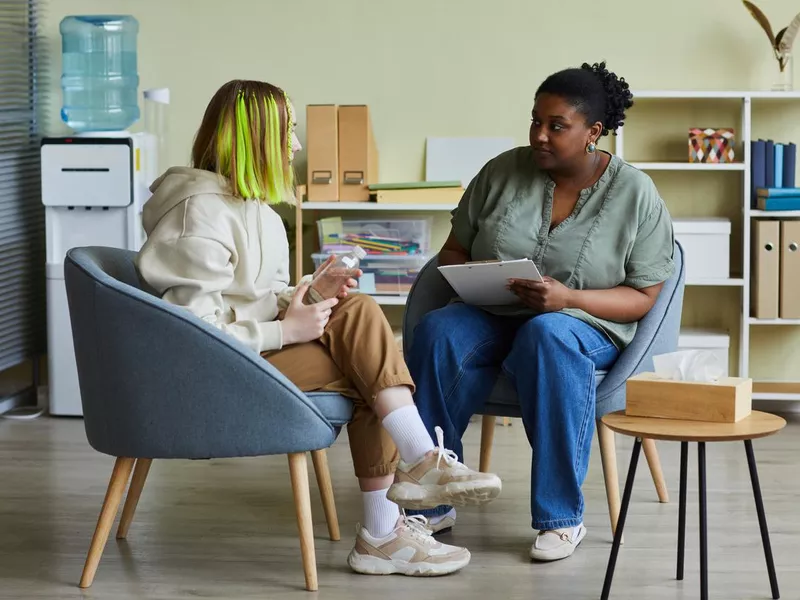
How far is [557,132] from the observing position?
2.80 m

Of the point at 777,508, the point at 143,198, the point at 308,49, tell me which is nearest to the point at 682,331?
the point at 777,508

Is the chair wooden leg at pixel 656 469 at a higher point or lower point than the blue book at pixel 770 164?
lower

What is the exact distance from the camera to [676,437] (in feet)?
6.81

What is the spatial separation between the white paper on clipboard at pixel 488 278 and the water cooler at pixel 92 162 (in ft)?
5.52

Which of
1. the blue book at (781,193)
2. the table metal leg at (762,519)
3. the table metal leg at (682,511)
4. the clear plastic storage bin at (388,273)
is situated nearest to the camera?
the table metal leg at (762,519)

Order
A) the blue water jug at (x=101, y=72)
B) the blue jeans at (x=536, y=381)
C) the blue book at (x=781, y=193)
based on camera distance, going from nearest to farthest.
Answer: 1. the blue jeans at (x=536, y=381)
2. the blue book at (x=781, y=193)
3. the blue water jug at (x=101, y=72)

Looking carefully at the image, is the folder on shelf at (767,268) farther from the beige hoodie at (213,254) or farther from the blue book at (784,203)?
the beige hoodie at (213,254)

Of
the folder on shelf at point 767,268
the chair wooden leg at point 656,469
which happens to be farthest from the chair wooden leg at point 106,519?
the folder on shelf at point 767,268

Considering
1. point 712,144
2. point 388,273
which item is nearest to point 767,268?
point 712,144

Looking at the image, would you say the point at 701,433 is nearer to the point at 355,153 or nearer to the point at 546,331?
the point at 546,331

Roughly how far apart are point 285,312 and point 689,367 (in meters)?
0.89

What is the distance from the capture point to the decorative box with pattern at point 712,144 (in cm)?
408

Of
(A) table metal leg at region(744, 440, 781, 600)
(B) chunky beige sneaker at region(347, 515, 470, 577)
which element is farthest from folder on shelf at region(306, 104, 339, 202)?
(A) table metal leg at region(744, 440, 781, 600)

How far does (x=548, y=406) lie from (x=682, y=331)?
5.73 feet
